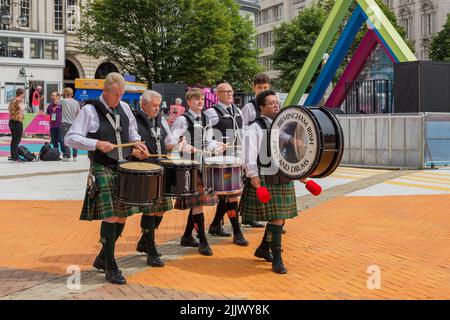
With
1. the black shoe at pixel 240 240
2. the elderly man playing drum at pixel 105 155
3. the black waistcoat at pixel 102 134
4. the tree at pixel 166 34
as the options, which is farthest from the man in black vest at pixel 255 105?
the tree at pixel 166 34

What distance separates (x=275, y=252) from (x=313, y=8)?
5606 cm

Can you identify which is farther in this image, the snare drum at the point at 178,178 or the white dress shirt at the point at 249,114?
the white dress shirt at the point at 249,114

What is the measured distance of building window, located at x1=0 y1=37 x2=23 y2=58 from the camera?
1797 inches

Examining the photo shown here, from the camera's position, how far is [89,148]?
17.5ft

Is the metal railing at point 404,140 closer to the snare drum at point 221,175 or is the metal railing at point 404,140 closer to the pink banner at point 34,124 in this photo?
the snare drum at point 221,175

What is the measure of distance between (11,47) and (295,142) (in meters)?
45.1

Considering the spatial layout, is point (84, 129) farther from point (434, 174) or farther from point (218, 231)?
point (434, 174)

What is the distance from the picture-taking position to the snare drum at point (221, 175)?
21.6ft

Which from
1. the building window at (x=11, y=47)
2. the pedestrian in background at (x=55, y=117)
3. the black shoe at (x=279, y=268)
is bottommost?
the black shoe at (x=279, y=268)

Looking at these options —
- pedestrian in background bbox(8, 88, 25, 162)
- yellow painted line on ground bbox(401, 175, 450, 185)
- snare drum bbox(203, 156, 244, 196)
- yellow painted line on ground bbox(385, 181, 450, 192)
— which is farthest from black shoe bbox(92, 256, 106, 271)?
pedestrian in background bbox(8, 88, 25, 162)

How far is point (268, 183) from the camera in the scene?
598 cm

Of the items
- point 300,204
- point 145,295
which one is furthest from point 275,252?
point 300,204

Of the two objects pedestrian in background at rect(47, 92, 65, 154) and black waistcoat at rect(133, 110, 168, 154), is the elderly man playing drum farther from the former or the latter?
pedestrian in background at rect(47, 92, 65, 154)

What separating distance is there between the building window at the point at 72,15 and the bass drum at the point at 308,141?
53.0 m
